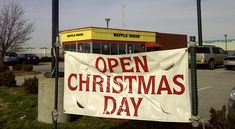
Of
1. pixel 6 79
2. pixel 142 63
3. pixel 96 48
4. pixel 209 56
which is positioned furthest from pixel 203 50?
pixel 142 63

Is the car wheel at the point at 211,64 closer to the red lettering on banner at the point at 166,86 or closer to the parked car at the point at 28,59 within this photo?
the red lettering on banner at the point at 166,86

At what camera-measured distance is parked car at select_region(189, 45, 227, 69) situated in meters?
26.2

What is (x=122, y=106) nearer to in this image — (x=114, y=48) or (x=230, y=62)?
(x=230, y=62)

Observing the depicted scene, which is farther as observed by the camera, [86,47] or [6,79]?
[86,47]

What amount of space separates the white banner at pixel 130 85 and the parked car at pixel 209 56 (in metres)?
21.5

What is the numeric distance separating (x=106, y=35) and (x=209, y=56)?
14.5 metres

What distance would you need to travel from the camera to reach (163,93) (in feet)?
14.6

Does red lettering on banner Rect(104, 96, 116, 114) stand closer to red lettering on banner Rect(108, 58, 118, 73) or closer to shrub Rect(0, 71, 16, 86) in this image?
red lettering on banner Rect(108, 58, 118, 73)

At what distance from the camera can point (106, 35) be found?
37.9 m

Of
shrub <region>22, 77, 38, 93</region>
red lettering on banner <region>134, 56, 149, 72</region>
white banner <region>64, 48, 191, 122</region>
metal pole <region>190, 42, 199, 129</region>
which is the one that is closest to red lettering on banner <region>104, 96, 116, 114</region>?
white banner <region>64, 48, 191, 122</region>

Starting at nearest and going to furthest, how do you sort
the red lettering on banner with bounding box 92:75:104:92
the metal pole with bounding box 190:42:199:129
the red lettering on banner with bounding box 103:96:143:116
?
the metal pole with bounding box 190:42:199:129, the red lettering on banner with bounding box 103:96:143:116, the red lettering on banner with bounding box 92:75:104:92

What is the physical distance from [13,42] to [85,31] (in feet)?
40.6

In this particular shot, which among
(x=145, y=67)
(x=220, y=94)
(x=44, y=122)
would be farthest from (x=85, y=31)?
(x=145, y=67)

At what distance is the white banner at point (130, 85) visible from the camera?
428 cm
